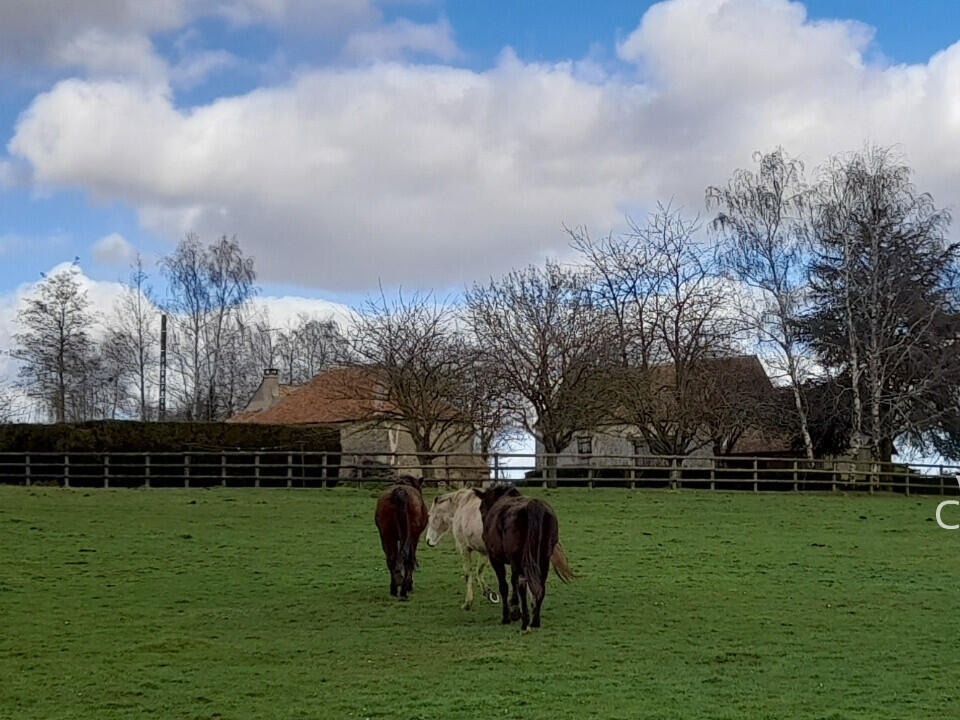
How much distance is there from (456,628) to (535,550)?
116 centimetres

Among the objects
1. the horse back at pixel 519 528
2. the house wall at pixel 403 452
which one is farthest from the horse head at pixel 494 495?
the house wall at pixel 403 452

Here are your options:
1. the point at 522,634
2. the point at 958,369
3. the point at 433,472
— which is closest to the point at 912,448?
the point at 958,369

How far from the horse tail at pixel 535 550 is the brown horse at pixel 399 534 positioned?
2.69 meters

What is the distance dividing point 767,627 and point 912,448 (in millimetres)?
28107

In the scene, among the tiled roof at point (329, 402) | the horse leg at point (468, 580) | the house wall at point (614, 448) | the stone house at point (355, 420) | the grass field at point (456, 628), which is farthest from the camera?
the house wall at point (614, 448)

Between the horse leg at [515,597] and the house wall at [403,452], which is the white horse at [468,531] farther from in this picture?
the house wall at [403,452]

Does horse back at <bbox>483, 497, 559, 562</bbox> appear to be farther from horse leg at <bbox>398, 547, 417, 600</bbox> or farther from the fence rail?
the fence rail

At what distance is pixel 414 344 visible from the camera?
3328 cm

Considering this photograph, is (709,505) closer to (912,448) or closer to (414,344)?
(414,344)

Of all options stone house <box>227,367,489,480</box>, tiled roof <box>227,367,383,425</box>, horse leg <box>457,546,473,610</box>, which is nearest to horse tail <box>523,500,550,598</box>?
horse leg <box>457,546,473,610</box>

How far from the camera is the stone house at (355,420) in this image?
29562mm

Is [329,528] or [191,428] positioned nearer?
[329,528]

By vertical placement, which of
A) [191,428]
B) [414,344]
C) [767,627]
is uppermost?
[414,344]

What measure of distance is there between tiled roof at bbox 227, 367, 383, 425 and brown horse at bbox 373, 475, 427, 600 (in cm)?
1959
